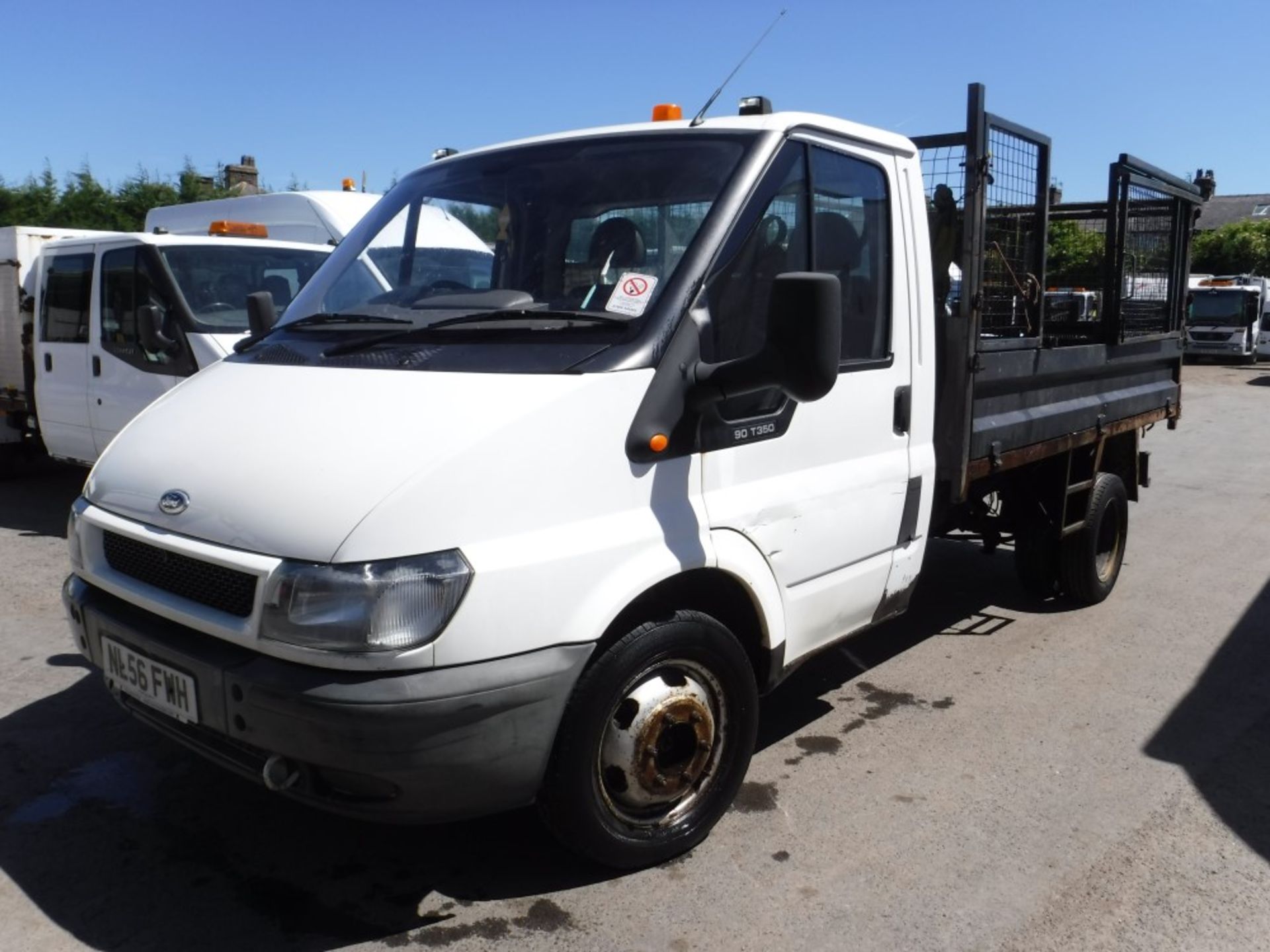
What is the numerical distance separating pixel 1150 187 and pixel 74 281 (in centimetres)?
756

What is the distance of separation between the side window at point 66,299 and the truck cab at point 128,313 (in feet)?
0.04

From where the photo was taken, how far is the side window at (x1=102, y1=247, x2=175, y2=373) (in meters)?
7.45

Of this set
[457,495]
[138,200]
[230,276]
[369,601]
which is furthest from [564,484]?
[138,200]

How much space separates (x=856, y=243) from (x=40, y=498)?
324 inches

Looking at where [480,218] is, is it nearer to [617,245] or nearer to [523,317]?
[617,245]

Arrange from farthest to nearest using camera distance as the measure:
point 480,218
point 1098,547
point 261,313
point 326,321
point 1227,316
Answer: point 1227,316 → point 1098,547 → point 261,313 → point 480,218 → point 326,321

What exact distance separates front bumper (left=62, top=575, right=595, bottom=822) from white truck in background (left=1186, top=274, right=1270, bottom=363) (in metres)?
31.2

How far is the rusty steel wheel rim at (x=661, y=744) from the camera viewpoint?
124 inches

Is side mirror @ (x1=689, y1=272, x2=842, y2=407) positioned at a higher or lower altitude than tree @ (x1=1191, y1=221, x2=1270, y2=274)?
lower

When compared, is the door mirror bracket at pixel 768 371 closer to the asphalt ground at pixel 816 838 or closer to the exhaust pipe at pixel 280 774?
the exhaust pipe at pixel 280 774

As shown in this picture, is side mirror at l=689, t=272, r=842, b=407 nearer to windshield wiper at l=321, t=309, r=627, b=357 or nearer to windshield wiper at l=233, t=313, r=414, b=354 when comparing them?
windshield wiper at l=321, t=309, r=627, b=357

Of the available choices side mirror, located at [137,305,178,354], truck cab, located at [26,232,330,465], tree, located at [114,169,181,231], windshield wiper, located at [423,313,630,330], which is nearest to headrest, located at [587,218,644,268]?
windshield wiper, located at [423,313,630,330]

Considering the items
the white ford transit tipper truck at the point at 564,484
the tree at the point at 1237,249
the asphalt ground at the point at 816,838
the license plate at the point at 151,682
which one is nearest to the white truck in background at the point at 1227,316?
the tree at the point at 1237,249

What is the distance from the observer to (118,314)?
25.5 feet
